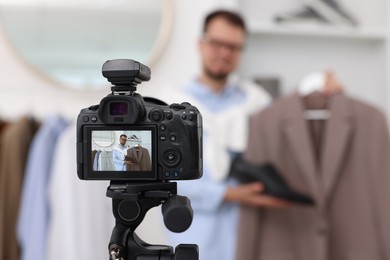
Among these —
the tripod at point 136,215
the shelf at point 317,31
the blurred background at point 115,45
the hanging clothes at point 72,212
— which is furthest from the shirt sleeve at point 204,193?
the tripod at point 136,215

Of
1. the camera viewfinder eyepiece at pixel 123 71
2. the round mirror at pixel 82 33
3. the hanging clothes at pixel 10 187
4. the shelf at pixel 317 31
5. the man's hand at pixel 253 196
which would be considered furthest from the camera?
the shelf at pixel 317 31

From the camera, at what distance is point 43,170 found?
6.55 ft

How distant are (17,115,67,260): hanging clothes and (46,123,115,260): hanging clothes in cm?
3

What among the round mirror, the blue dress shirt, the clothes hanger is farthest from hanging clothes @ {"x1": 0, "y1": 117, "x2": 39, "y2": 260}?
the clothes hanger

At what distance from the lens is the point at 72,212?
1943 mm

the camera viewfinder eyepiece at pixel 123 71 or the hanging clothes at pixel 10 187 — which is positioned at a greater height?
the camera viewfinder eyepiece at pixel 123 71

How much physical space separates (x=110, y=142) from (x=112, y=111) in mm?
43

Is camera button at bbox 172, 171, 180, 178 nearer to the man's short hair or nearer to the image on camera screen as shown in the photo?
the image on camera screen

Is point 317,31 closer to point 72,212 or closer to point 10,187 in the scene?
point 72,212

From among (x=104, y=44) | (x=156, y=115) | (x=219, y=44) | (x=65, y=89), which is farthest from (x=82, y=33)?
(x=156, y=115)

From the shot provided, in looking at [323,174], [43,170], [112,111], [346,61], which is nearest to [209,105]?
[323,174]

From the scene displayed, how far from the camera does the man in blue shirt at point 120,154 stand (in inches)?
34.3

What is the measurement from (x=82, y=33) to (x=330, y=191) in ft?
3.46

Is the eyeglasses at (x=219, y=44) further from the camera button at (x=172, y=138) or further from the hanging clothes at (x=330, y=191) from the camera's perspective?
the camera button at (x=172, y=138)
